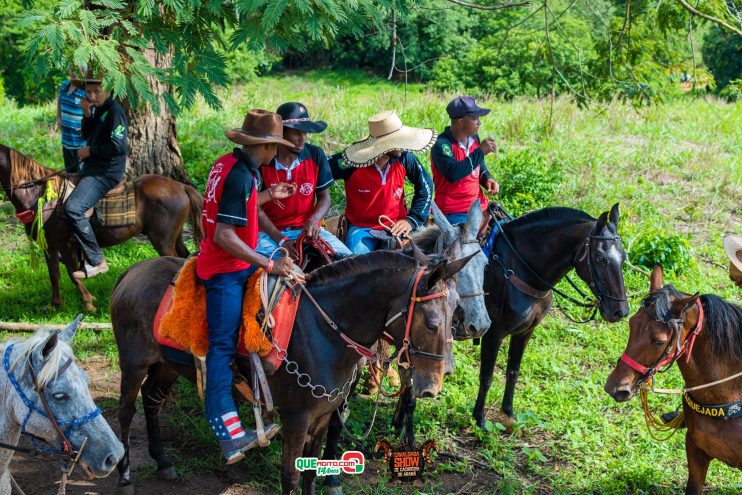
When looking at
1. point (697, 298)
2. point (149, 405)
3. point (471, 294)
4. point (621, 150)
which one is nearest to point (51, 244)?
point (149, 405)

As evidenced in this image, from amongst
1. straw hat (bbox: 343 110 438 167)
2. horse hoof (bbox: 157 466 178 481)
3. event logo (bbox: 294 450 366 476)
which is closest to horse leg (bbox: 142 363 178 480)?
horse hoof (bbox: 157 466 178 481)

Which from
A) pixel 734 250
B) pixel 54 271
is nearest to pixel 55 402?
pixel 734 250

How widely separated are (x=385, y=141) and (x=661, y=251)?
4.98 m

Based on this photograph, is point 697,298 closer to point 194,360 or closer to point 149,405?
point 194,360

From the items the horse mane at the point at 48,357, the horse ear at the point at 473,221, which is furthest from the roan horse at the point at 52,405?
the horse ear at the point at 473,221

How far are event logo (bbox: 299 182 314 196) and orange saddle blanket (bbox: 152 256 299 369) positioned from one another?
4.44 ft

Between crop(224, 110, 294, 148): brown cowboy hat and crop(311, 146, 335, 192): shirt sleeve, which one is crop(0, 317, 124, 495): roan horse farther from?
crop(311, 146, 335, 192): shirt sleeve

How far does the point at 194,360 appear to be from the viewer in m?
5.07

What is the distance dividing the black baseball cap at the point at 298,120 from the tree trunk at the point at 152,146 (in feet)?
17.5

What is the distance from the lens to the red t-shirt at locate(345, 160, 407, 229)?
658 cm

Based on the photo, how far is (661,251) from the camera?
9.58 m

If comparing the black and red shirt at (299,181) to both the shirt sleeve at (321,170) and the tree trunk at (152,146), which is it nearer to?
the shirt sleeve at (321,170)

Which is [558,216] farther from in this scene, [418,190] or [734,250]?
[734,250]

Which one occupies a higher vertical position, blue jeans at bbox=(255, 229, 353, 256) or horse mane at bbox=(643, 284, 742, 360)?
horse mane at bbox=(643, 284, 742, 360)
